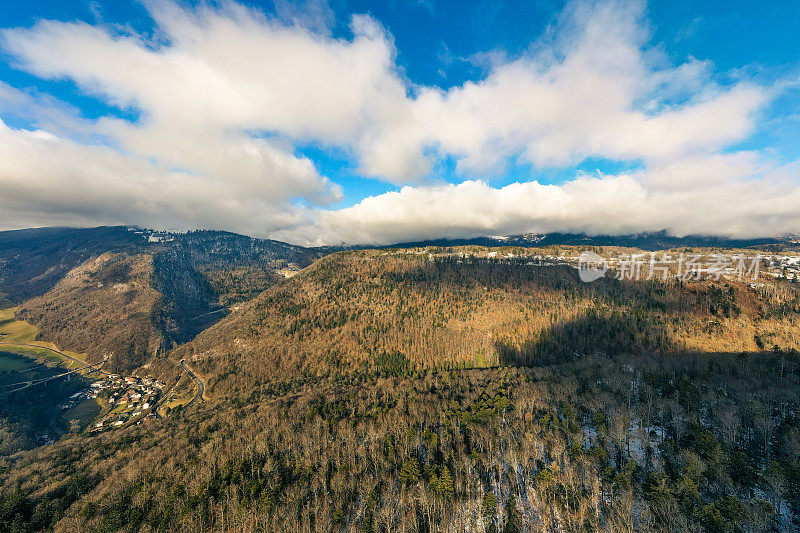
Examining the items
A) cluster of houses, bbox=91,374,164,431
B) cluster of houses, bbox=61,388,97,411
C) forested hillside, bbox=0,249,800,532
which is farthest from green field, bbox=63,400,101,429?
forested hillside, bbox=0,249,800,532

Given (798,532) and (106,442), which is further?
(106,442)

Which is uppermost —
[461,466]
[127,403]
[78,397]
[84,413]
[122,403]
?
[461,466]

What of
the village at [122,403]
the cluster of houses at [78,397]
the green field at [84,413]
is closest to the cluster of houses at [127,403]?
the village at [122,403]

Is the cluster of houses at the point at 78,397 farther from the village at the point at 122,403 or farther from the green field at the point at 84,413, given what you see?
the green field at the point at 84,413

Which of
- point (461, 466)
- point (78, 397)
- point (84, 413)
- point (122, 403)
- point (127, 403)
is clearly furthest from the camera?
point (78, 397)

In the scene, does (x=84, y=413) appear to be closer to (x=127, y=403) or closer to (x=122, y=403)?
(x=122, y=403)

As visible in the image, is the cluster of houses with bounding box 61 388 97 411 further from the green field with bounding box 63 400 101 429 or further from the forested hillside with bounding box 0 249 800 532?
the forested hillside with bounding box 0 249 800 532

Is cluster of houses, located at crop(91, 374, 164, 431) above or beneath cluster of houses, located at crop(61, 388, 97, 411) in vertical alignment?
above

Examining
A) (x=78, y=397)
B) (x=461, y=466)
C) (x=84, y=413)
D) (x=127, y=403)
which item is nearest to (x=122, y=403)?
(x=127, y=403)

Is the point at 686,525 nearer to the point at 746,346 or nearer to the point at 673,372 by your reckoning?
the point at 673,372

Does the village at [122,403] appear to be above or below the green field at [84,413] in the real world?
above

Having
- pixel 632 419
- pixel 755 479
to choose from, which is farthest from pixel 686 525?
pixel 632 419
